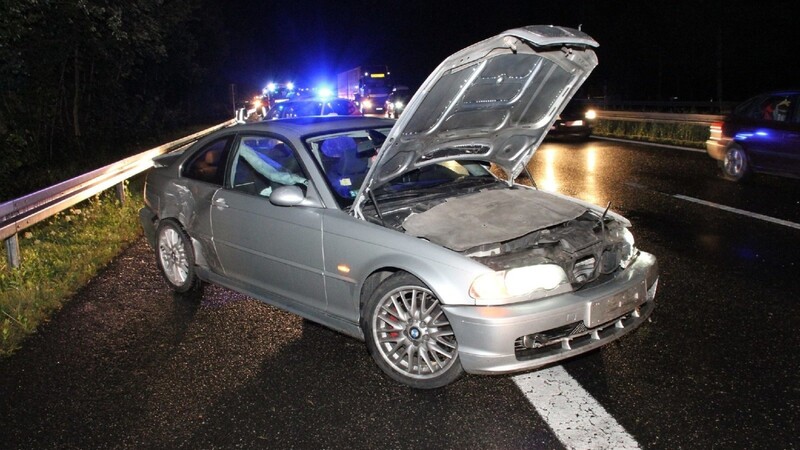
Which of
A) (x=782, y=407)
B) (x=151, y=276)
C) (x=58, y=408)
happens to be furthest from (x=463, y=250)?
(x=151, y=276)

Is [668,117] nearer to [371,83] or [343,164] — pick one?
[343,164]

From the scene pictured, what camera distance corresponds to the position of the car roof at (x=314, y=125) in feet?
16.3

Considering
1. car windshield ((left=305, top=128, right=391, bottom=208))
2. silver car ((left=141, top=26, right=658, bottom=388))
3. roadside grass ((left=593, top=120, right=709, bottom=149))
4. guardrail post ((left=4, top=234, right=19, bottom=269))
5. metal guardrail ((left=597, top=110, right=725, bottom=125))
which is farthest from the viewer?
metal guardrail ((left=597, top=110, right=725, bottom=125))

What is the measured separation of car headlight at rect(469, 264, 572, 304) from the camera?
12.0 ft

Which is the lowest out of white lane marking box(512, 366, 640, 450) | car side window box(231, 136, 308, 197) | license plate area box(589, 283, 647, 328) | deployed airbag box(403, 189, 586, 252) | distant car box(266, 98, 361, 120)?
white lane marking box(512, 366, 640, 450)

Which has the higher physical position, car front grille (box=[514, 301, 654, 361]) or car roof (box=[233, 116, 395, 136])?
car roof (box=[233, 116, 395, 136])

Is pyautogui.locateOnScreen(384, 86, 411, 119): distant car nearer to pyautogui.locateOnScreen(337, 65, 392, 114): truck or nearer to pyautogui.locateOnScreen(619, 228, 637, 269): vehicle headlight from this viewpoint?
pyautogui.locateOnScreen(337, 65, 392, 114): truck

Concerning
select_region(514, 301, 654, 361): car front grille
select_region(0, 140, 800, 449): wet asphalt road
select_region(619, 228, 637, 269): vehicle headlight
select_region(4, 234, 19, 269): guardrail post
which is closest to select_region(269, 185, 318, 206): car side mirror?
select_region(0, 140, 800, 449): wet asphalt road

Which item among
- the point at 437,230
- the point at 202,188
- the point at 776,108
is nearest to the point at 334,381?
the point at 437,230

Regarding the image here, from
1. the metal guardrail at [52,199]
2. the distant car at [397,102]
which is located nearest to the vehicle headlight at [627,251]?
the metal guardrail at [52,199]

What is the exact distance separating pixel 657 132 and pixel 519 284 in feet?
56.6

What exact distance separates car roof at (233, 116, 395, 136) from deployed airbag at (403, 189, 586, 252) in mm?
1074

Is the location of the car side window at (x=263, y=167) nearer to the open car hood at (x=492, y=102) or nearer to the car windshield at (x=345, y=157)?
the car windshield at (x=345, y=157)

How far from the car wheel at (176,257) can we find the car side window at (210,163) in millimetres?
471
